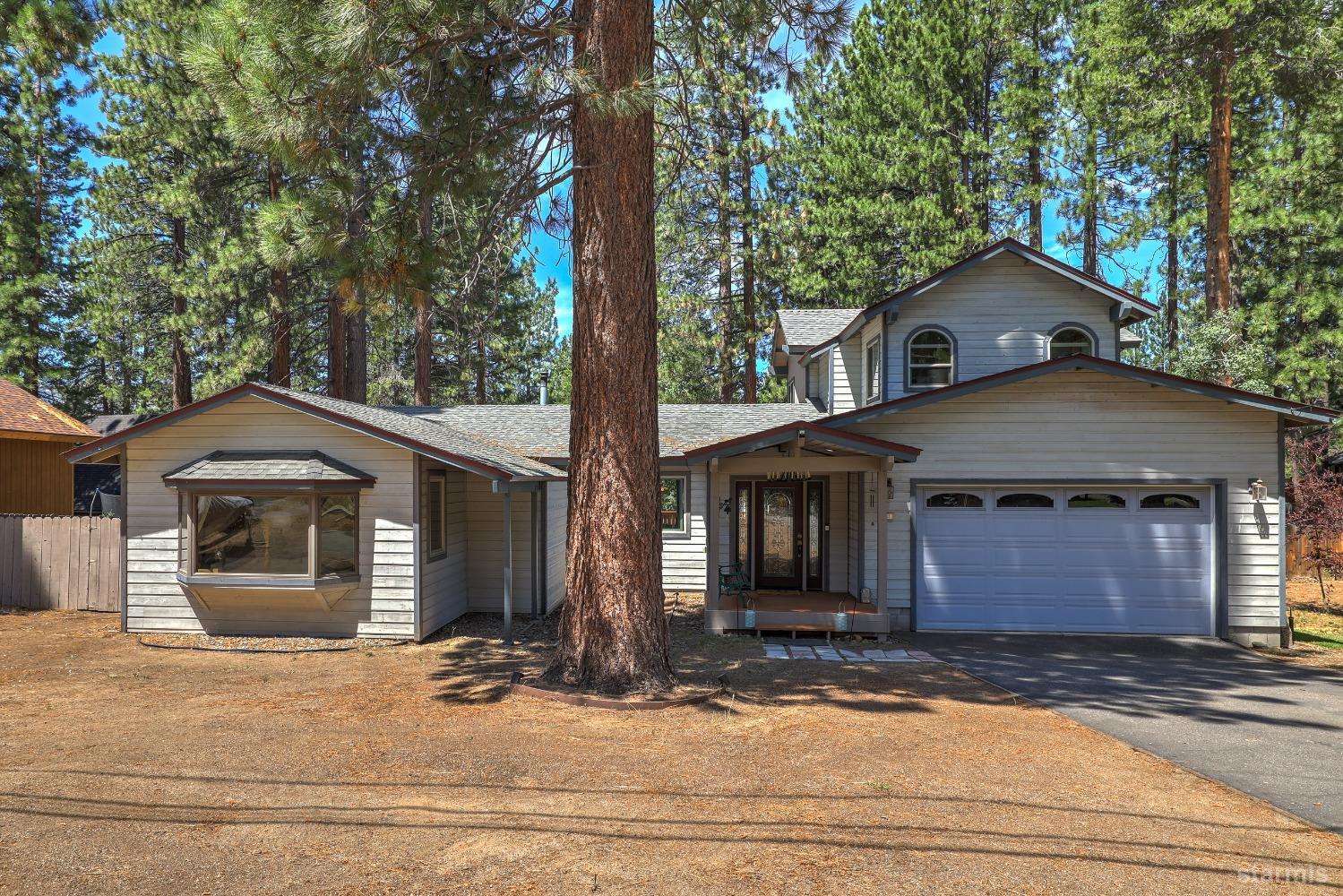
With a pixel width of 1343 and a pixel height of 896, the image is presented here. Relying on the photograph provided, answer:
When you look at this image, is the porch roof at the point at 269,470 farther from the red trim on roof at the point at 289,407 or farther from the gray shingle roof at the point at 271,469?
the red trim on roof at the point at 289,407

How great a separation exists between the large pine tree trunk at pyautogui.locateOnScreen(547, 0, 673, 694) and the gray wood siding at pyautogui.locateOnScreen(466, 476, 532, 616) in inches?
219

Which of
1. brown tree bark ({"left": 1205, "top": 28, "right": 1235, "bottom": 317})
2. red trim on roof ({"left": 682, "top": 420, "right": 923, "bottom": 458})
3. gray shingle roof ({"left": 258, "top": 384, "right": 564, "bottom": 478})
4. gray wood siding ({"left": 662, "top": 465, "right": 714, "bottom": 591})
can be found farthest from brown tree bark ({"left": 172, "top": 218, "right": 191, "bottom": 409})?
brown tree bark ({"left": 1205, "top": 28, "right": 1235, "bottom": 317})

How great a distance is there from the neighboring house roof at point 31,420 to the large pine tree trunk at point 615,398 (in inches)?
629

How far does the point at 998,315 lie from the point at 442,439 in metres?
10.4

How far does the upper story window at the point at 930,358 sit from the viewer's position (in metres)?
14.6

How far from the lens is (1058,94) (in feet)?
72.8

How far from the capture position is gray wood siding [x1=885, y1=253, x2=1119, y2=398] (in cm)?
1452

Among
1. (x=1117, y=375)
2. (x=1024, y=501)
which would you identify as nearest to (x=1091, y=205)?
(x=1117, y=375)

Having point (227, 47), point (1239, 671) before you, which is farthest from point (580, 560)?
point (1239, 671)

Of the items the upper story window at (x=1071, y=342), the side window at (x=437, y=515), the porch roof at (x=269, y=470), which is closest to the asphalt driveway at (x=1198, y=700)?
the upper story window at (x=1071, y=342)

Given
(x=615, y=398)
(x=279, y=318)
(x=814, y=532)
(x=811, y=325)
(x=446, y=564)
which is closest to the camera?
(x=615, y=398)

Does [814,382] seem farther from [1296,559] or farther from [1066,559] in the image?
[1296,559]

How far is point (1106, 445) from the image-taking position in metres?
11.4

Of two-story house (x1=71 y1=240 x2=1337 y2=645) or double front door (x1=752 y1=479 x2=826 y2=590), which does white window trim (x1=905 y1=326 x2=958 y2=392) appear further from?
two-story house (x1=71 y1=240 x2=1337 y2=645)
